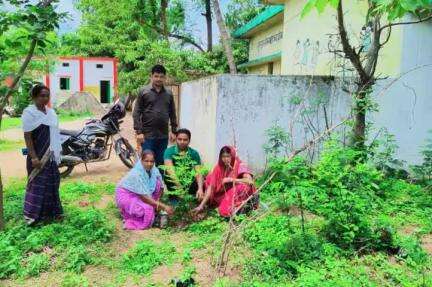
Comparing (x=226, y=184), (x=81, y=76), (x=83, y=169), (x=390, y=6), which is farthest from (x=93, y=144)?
(x=81, y=76)

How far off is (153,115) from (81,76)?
26329mm

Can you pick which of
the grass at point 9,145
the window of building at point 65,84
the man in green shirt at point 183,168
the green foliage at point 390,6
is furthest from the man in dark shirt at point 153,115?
the window of building at point 65,84

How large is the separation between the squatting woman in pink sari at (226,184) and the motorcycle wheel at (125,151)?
3387mm

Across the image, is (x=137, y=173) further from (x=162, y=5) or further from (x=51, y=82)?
(x=51, y=82)

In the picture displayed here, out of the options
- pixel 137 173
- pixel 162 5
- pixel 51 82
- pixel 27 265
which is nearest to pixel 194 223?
pixel 137 173

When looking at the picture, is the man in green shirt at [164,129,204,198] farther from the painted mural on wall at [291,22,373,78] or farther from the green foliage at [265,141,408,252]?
the painted mural on wall at [291,22,373,78]

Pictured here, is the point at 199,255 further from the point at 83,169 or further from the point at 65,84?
the point at 65,84

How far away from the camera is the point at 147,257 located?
14.7 feet

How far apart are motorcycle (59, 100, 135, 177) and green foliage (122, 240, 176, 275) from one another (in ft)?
12.8

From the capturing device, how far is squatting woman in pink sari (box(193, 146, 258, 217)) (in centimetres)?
541

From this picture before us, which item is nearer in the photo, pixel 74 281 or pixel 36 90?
pixel 74 281

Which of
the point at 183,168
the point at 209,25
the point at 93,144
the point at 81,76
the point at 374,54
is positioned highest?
the point at 209,25

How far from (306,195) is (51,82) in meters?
29.5

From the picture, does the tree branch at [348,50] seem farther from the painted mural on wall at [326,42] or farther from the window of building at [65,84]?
the window of building at [65,84]
